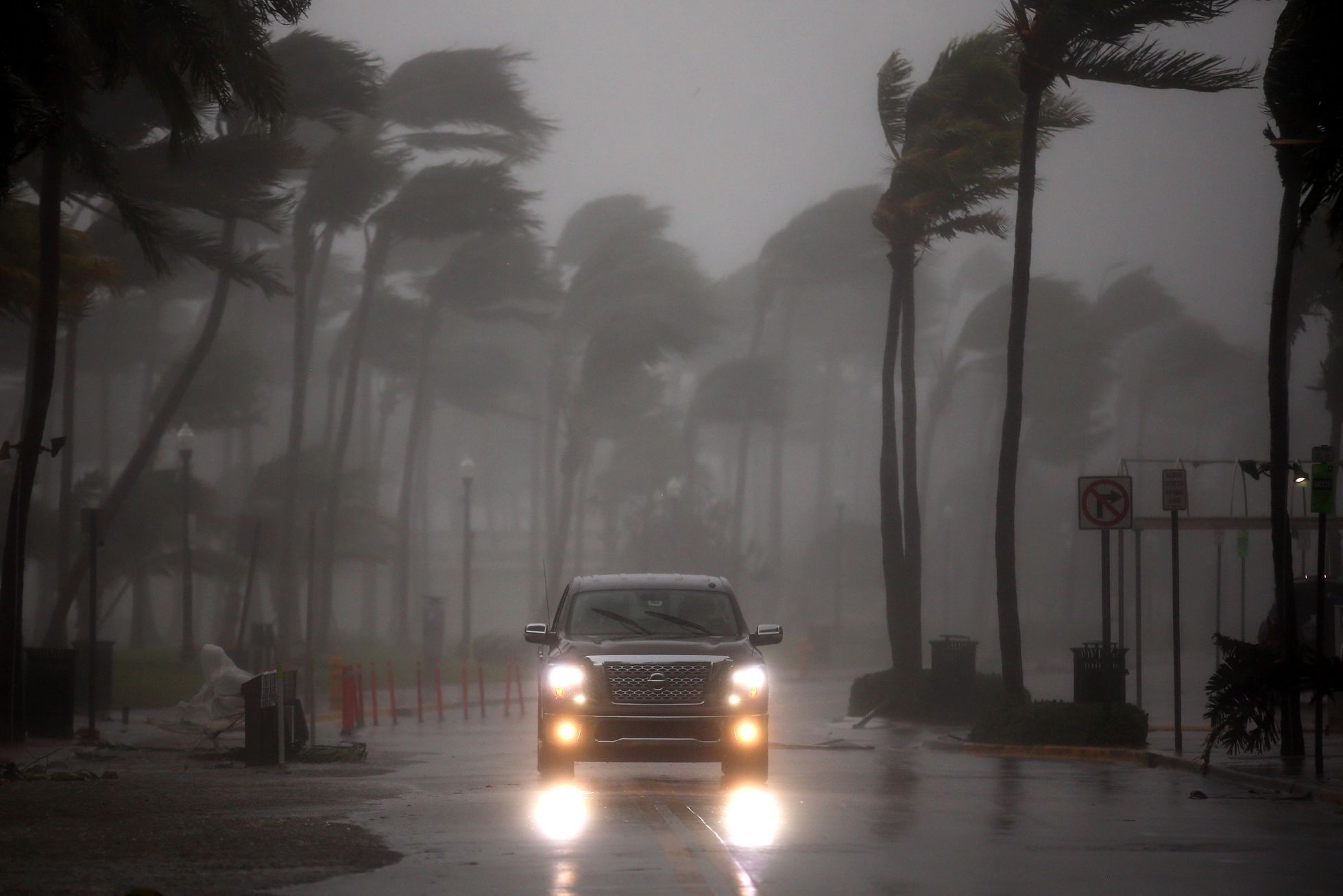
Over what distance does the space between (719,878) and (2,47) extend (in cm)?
1173

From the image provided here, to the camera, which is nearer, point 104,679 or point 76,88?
point 76,88

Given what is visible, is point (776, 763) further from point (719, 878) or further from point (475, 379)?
point (475, 379)

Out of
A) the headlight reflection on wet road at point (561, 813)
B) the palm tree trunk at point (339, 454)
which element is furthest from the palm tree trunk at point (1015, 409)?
the palm tree trunk at point (339, 454)

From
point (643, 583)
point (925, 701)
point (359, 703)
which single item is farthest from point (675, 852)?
point (359, 703)

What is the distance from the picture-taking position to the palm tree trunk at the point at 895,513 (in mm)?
31594

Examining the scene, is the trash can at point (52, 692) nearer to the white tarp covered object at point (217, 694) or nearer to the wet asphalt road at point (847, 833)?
the white tarp covered object at point (217, 694)

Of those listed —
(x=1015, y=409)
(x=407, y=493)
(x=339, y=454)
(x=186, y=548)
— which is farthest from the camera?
(x=407, y=493)

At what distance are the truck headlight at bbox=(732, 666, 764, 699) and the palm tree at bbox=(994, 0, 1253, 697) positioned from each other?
864cm

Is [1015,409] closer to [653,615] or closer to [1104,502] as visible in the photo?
[1104,502]

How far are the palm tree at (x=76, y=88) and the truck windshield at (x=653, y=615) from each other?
679 cm

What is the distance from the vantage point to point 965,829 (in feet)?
41.0

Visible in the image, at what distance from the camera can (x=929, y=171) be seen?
1129 inches

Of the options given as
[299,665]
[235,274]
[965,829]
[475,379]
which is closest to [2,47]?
[965,829]

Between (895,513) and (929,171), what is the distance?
6435mm
